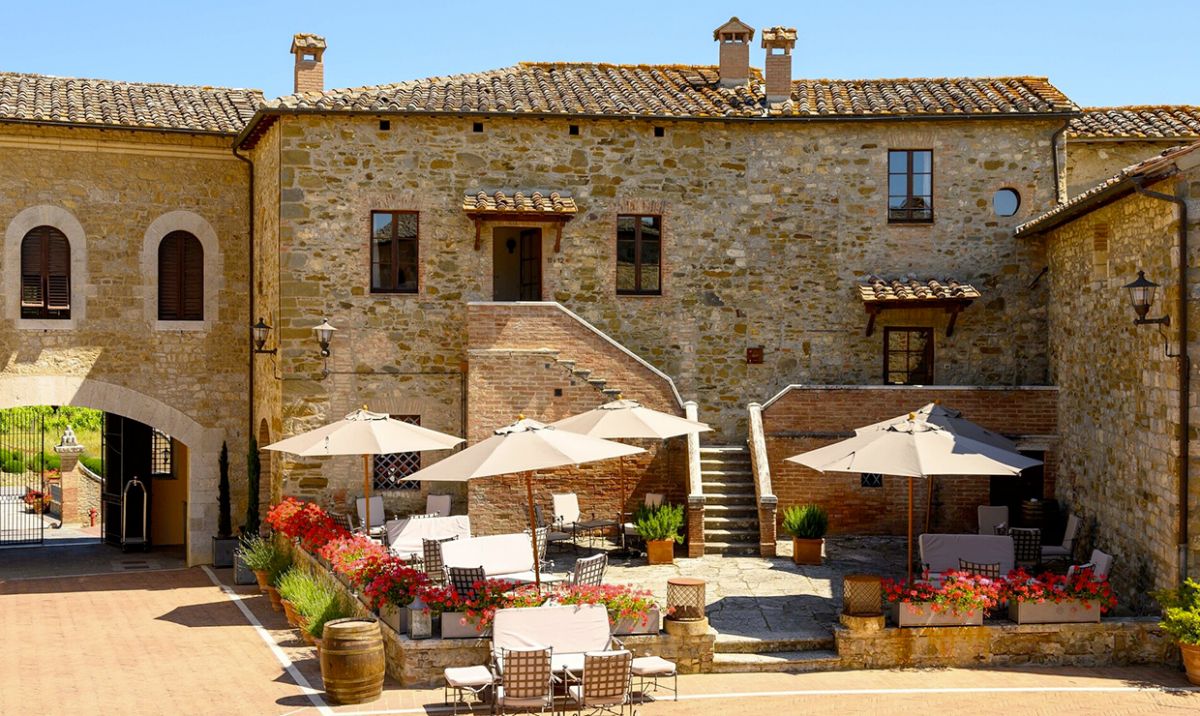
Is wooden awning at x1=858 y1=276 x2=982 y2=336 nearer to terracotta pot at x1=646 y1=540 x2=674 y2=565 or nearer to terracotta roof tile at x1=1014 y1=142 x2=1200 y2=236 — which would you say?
terracotta roof tile at x1=1014 y1=142 x2=1200 y2=236

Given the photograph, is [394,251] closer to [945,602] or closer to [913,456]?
[913,456]

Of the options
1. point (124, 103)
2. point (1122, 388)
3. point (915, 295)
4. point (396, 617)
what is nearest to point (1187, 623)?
point (1122, 388)

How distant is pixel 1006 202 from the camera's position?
68.1ft

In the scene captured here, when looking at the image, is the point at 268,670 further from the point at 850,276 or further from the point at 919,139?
the point at 919,139

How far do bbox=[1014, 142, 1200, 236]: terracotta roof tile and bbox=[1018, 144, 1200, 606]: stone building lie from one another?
0.02m

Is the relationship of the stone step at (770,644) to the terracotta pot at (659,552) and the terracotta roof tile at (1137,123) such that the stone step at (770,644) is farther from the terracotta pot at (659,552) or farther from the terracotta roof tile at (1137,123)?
the terracotta roof tile at (1137,123)

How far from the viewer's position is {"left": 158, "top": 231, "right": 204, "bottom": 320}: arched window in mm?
21516

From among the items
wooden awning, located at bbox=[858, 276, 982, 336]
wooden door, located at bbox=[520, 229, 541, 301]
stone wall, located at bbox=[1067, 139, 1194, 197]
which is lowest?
wooden awning, located at bbox=[858, 276, 982, 336]

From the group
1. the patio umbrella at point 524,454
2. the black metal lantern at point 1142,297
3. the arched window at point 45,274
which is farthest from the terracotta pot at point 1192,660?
the arched window at point 45,274

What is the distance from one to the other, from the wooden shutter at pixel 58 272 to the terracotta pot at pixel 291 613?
7.55m

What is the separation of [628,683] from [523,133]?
11.0 m

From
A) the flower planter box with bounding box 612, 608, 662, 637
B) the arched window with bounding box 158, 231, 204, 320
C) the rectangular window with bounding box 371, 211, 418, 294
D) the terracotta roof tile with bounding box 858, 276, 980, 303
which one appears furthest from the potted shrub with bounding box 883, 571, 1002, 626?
the arched window with bounding box 158, 231, 204, 320

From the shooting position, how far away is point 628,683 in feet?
37.3

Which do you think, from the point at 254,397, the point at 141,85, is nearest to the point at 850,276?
the point at 254,397
